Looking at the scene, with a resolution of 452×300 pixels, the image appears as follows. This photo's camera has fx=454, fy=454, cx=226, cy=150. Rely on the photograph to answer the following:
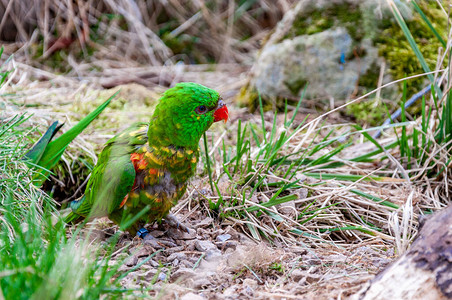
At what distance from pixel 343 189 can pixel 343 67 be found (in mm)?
1702

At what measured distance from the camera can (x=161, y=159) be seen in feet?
7.86

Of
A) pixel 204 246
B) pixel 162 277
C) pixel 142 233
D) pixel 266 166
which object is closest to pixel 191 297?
pixel 162 277

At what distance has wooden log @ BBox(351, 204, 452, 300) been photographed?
1.60 m

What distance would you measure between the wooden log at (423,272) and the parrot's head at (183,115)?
115 centimetres

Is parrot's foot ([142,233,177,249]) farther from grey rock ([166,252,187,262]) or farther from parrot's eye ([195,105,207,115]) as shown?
parrot's eye ([195,105,207,115])

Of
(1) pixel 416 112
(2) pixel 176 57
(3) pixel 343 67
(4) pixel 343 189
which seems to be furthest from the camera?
(2) pixel 176 57

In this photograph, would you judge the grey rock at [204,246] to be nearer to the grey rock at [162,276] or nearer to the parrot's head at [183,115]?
the grey rock at [162,276]

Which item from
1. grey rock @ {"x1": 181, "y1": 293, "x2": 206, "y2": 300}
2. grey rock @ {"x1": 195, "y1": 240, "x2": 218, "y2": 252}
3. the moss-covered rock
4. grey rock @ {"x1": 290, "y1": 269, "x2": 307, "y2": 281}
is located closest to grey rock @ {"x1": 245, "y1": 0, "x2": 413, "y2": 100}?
the moss-covered rock

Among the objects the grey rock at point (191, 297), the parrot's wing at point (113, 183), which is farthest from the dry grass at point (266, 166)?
the parrot's wing at point (113, 183)

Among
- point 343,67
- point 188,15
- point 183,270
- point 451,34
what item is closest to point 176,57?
point 188,15

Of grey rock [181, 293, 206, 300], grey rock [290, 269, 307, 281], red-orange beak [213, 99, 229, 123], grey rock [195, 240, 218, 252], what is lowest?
grey rock [290, 269, 307, 281]

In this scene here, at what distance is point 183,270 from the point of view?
2.15 m

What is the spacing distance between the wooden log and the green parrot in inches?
43.9

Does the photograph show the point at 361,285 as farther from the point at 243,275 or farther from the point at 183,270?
the point at 183,270
